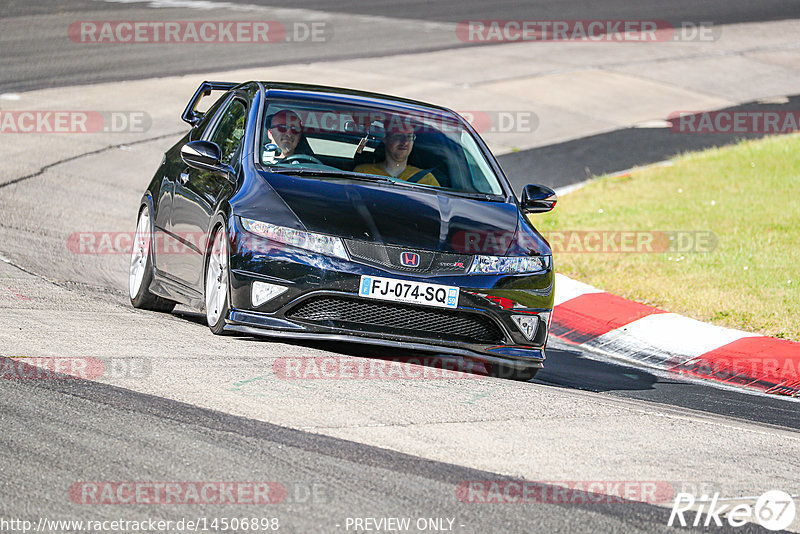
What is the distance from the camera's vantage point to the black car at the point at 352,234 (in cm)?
676

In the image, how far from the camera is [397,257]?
679 centimetres

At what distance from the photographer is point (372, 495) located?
14.9 feet

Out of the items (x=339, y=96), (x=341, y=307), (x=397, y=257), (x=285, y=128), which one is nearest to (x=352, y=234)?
(x=397, y=257)

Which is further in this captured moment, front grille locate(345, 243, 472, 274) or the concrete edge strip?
the concrete edge strip

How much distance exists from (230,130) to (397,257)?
2.05m

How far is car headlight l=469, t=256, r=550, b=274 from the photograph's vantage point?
698cm

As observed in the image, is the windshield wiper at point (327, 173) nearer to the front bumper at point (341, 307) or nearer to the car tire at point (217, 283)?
the car tire at point (217, 283)

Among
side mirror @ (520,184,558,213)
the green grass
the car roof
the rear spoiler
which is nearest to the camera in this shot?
side mirror @ (520,184,558,213)

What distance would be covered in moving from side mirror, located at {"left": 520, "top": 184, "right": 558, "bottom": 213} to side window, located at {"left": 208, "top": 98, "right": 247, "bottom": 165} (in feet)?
6.13

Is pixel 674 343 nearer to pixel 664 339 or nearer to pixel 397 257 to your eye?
pixel 664 339

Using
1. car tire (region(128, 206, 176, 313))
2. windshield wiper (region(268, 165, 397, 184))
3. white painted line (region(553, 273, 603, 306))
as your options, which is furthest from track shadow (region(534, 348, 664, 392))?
car tire (region(128, 206, 176, 313))

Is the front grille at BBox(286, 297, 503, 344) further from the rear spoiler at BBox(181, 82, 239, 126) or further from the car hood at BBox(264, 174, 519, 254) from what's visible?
the rear spoiler at BBox(181, 82, 239, 126)

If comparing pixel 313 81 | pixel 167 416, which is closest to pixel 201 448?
pixel 167 416

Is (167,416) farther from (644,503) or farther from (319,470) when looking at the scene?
(644,503)
